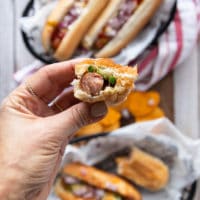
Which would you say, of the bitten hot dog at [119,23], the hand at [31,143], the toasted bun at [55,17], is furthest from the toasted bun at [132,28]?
the hand at [31,143]

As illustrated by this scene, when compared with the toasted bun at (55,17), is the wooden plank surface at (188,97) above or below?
below

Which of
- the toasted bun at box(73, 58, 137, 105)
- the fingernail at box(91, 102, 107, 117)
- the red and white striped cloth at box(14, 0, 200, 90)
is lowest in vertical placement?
the red and white striped cloth at box(14, 0, 200, 90)

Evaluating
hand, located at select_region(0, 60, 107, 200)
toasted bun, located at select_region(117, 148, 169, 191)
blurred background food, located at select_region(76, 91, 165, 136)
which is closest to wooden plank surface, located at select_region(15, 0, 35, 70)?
blurred background food, located at select_region(76, 91, 165, 136)

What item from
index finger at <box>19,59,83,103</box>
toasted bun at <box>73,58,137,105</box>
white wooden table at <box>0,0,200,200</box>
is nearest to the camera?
toasted bun at <box>73,58,137,105</box>

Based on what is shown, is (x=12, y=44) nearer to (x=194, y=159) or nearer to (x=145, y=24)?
(x=145, y=24)

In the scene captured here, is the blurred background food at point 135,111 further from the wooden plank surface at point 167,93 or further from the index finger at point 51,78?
the index finger at point 51,78

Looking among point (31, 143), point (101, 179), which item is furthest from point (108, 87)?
point (101, 179)

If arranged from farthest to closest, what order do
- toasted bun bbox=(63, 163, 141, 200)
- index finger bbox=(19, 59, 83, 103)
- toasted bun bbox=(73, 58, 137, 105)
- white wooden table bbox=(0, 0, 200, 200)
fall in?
1. white wooden table bbox=(0, 0, 200, 200)
2. toasted bun bbox=(63, 163, 141, 200)
3. index finger bbox=(19, 59, 83, 103)
4. toasted bun bbox=(73, 58, 137, 105)

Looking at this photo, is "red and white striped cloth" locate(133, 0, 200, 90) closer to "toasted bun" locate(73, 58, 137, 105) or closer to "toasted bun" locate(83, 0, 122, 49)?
"toasted bun" locate(83, 0, 122, 49)
